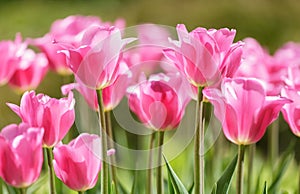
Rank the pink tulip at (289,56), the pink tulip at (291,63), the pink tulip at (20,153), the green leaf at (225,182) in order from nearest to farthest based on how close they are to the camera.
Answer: the pink tulip at (20,153) → the green leaf at (225,182) → the pink tulip at (291,63) → the pink tulip at (289,56)

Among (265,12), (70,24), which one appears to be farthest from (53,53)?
(265,12)

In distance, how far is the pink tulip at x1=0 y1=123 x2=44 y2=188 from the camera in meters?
0.72

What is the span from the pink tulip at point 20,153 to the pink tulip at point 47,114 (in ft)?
0.11

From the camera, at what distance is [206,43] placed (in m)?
0.78

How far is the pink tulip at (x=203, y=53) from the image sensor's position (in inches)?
30.9

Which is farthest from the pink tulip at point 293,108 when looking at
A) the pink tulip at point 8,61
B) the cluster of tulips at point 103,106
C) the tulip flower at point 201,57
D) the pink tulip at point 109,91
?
the pink tulip at point 8,61

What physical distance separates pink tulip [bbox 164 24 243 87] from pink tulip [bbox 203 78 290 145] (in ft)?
0.08

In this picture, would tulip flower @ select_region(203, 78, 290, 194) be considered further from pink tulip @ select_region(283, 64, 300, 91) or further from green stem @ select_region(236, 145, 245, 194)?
pink tulip @ select_region(283, 64, 300, 91)

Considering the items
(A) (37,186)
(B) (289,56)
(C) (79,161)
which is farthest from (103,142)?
(B) (289,56)

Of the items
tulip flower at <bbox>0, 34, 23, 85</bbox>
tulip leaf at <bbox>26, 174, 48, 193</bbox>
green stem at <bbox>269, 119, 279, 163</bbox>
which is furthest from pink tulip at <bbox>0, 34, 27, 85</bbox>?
green stem at <bbox>269, 119, 279, 163</bbox>

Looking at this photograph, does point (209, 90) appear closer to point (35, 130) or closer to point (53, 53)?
point (35, 130)

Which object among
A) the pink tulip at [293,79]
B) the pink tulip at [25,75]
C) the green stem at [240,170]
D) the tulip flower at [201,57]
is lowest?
the green stem at [240,170]

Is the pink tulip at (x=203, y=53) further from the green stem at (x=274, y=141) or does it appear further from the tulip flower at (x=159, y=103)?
the green stem at (x=274, y=141)

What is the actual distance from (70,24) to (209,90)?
1.88ft
